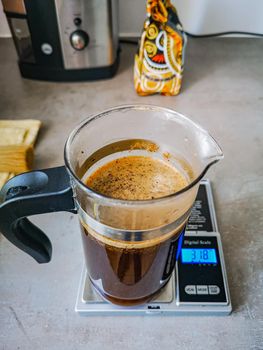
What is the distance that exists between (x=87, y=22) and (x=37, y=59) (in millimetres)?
156

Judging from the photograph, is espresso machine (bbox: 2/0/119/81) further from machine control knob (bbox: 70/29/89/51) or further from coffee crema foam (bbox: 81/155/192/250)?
coffee crema foam (bbox: 81/155/192/250)

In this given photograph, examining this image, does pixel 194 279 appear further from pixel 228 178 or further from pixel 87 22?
pixel 87 22

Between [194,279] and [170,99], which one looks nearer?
[194,279]

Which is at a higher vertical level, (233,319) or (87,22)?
(87,22)

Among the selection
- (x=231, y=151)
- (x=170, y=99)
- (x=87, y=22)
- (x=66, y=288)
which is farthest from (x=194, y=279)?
(x=87, y=22)

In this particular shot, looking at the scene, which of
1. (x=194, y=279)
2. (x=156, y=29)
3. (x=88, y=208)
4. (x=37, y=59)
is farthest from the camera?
(x=37, y=59)

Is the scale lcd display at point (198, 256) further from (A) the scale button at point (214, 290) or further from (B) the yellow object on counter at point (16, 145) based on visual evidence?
(B) the yellow object on counter at point (16, 145)

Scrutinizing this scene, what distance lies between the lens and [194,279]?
447 mm

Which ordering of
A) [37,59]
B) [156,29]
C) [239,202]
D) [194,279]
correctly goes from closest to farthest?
[194,279] < [239,202] < [156,29] < [37,59]

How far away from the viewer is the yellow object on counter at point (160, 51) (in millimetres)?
677

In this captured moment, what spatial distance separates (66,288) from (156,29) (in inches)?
20.8

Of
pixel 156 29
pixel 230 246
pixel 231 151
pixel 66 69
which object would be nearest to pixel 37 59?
pixel 66 69

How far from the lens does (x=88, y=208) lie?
0.33 m

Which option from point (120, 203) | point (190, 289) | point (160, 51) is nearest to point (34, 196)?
point (120, 203)
